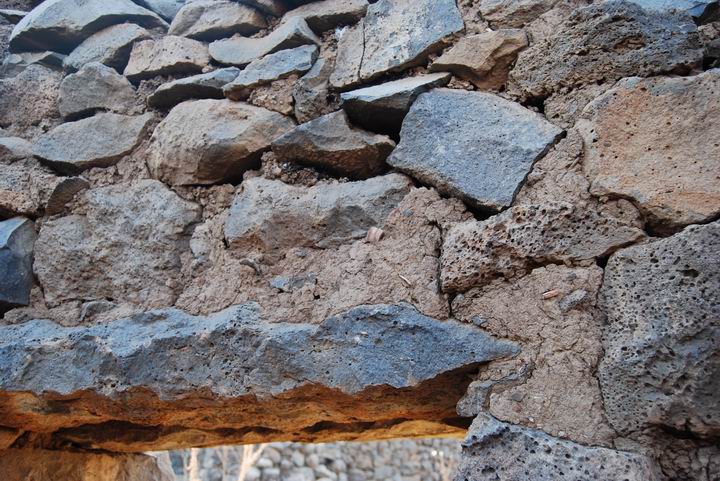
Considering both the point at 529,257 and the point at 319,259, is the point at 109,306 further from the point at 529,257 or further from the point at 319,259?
the point at 529,257

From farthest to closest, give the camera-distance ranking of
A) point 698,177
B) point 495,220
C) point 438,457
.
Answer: point 438,457 < point 495,220 < point 698,177

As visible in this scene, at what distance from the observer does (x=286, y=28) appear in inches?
62.1

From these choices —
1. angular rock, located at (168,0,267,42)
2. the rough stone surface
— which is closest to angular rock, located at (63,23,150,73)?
angular rock, located at (168,0,267,42)

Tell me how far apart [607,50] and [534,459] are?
76cm

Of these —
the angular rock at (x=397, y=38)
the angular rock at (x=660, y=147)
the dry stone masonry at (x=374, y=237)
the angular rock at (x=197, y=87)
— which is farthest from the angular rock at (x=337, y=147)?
the angular rock at (x=660, y=147)

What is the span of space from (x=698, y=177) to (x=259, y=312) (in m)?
0.83

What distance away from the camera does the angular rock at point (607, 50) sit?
3.69 ft

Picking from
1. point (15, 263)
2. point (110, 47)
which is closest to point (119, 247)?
Result: point (15, 263)

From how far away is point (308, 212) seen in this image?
1321 millimetres

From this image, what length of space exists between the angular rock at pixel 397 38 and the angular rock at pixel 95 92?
620 millimetres

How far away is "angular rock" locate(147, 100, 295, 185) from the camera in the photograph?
144cm

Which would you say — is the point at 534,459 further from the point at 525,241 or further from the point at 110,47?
the point at 110,47

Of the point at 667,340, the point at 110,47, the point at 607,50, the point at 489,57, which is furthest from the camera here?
the point at 110,47

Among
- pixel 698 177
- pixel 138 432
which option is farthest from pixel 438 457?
pixel 698 177
